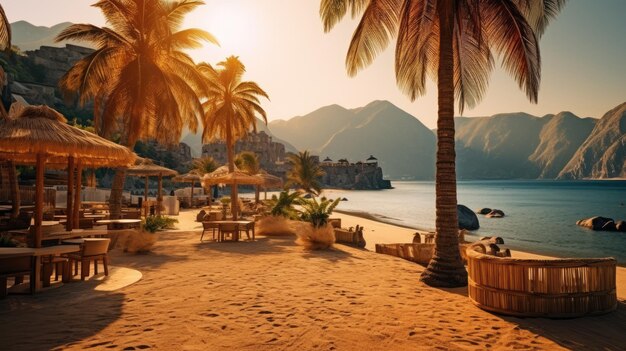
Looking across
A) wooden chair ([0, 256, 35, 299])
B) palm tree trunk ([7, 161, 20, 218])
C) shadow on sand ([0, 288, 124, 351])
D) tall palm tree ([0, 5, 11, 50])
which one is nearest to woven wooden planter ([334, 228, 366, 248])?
shadow on sand ([0, 288, 124, 351])

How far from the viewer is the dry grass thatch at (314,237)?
1184 cm

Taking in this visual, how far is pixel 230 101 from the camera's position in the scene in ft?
76.5

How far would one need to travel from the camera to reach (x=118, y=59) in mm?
15906

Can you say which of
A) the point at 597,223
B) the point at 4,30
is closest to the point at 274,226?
the point at 4,30

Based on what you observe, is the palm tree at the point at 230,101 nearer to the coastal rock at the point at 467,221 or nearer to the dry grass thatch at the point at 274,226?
the dry grass thatch at the point at 274,226

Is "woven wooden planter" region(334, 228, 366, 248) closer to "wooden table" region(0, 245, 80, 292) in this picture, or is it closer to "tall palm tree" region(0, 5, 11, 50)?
"wooden table" region(0, 245, 80, 292)

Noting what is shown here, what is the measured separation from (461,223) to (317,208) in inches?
978

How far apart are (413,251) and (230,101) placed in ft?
52.3

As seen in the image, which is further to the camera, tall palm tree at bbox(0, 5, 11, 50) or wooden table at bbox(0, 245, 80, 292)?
tall palm tree at bbox(0, 5, 11, 50)

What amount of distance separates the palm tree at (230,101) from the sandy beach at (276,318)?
1611 cm

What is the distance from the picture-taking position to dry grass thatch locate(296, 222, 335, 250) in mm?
11836

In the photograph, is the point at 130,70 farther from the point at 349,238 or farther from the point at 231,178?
the point at 349,238

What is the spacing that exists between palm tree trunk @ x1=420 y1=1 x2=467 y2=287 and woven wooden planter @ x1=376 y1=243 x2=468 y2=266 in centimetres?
357

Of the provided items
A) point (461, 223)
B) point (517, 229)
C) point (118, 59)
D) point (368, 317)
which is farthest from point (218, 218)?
point (517, 229)
